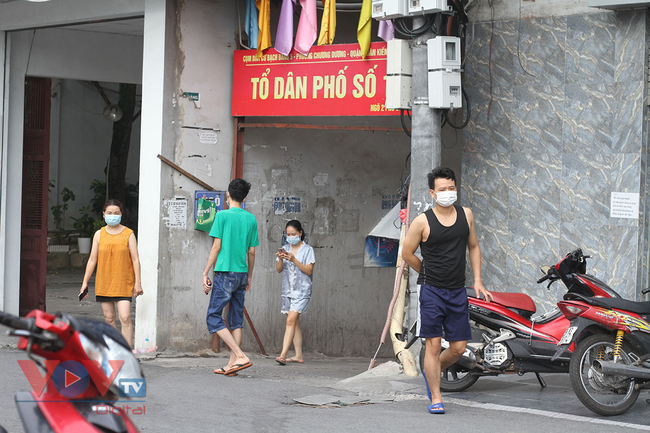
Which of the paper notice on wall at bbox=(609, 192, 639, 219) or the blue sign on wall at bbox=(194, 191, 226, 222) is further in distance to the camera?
the blue sign on wall at bbox=(194, 191, 226, 222)

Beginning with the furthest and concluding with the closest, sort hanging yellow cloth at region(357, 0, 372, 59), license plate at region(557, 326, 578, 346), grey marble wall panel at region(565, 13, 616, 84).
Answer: hanging yellow cloth at region(357, 0, 372, 59)
grey marble wall panel at region(565, 13, 616, 84)
license plate at region(557, 326, 578, 346)

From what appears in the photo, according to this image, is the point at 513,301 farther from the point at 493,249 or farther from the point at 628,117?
the point at 628,117

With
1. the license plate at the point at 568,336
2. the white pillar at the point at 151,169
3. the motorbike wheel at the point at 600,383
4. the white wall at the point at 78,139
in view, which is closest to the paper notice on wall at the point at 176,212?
the white pillar at the point at 151,169

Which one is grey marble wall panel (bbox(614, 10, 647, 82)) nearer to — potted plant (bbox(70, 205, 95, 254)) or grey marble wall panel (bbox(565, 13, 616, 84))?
grey marble wall panel (bbox(565, 13, 616, 84))

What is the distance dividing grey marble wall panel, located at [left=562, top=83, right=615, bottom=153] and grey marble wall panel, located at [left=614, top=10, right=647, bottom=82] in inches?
7.8

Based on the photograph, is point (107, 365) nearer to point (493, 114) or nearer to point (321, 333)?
point (493, 114)

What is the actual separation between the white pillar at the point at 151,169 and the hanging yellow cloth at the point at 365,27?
7.76 ft

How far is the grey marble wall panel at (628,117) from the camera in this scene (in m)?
7.57

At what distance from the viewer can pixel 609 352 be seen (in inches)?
234

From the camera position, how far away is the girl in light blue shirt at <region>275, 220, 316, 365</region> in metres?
9.20

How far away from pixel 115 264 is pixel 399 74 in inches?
134

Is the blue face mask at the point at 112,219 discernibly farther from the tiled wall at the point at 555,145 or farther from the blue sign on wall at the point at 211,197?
the tiled wall at the point at 555,145

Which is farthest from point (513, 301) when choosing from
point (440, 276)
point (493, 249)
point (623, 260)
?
point (493, 249)

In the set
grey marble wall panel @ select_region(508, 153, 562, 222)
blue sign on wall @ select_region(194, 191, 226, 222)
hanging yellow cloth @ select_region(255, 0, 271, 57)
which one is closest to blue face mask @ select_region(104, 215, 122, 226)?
blue sign on wall @ select_region(194, 191, 226, 222)
